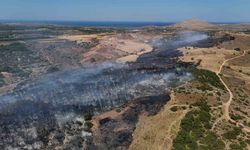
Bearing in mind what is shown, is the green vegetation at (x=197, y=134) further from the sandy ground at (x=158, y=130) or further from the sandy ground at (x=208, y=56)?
the sandy ground at (x=208, y=56)

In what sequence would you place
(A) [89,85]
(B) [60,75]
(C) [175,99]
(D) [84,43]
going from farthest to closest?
(D) [84,43] < (B) [60,75] < (A) [89,85] < (C) [175,99]

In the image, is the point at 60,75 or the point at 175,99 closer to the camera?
the point at 175,99

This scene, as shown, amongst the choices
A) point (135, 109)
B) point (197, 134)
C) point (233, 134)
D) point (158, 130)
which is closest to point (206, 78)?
point (135, 109)

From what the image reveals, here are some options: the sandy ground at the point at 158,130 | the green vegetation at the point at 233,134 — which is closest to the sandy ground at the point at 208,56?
the sandy ground at the point at 158,130

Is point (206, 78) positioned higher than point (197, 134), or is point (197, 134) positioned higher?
point (206, 78)

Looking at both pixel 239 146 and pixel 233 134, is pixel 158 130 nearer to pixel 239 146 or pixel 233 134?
pixel 233 134

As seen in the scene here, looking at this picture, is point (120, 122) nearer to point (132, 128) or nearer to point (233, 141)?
point (132, 128)

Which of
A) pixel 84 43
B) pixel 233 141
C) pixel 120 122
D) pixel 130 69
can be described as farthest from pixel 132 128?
pixel 84 43
